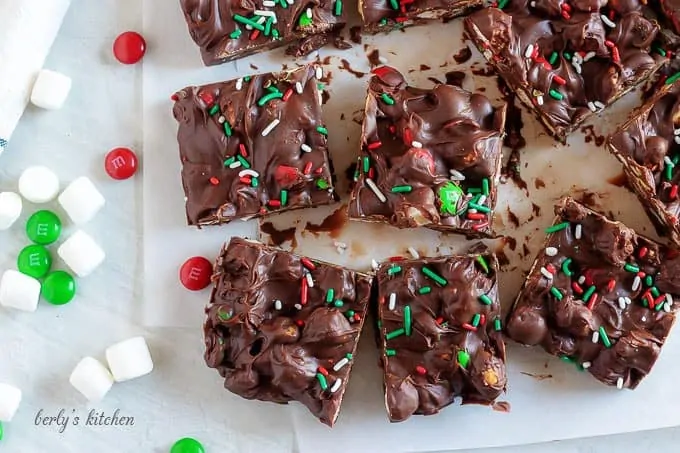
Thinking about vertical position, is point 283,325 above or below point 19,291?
above

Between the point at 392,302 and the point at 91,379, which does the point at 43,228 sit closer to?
the point at 91,379

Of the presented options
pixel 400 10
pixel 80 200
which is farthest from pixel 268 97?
pixel 80 200

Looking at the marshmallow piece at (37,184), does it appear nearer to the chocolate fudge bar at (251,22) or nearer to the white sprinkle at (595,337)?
the chocolate fudge bar at (251,22)

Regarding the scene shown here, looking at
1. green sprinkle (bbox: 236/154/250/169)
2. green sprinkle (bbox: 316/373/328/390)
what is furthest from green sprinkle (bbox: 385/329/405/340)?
green sprinkle (bbox: 236/154/250/169)

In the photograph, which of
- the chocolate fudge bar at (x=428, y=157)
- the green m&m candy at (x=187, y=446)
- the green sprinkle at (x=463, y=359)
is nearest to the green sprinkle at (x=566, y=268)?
the chocolate fudge bar at (x=428, y=157)

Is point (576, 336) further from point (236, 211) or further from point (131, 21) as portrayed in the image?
point (131, 21)

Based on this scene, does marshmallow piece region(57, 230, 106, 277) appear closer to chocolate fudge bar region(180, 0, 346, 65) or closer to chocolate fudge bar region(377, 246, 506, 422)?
chocolate fudge bar region(180, 0, 346, 65)

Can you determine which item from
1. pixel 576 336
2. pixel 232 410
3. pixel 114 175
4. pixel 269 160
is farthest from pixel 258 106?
pixel 576 336
